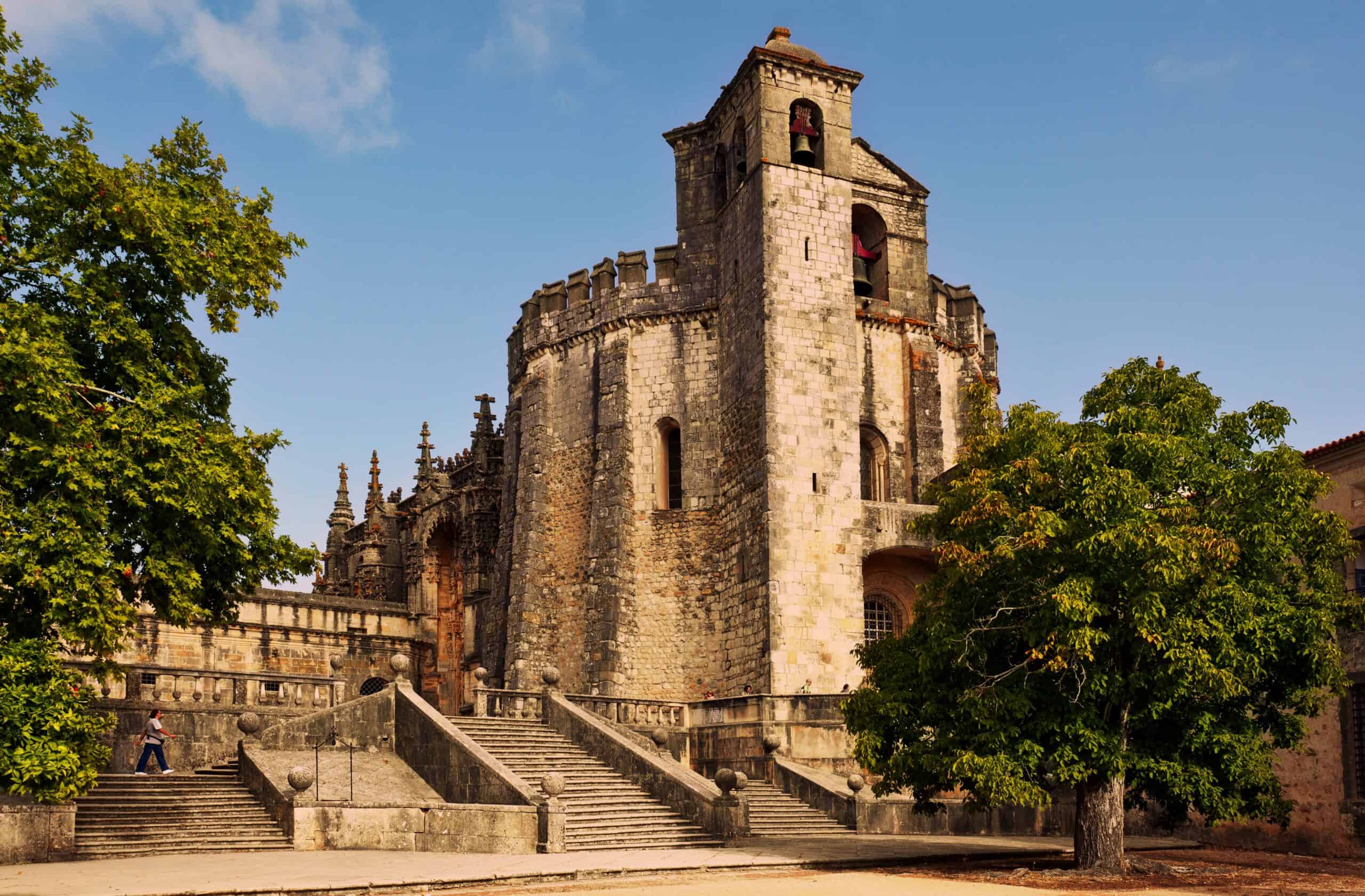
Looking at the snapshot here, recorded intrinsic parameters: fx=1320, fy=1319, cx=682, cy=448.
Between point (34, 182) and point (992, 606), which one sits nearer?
point (34, 182)

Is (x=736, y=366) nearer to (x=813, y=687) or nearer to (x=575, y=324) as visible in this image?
(x=575, y=324)

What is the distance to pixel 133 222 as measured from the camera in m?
16.7

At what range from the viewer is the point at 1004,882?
1598 centimetres

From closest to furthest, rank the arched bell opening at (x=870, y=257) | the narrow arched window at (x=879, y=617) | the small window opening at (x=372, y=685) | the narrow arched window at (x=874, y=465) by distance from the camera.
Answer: the narrow arched window at (x=879, y=617) < the narrow arched window at (x=874, y=465) < the arched bell opening at (x=870, y=257) < the small window opening at (x=372, y=685)

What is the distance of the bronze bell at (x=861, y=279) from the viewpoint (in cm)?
3341

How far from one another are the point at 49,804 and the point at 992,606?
1248 centimetres

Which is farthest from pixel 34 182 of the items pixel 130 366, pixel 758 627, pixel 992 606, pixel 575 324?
pixel 575 324

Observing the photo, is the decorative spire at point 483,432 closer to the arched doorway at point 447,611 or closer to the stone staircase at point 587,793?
the arched doorway at point 447,611

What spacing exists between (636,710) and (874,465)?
957 centimetres

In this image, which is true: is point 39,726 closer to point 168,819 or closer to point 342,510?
point 168,819

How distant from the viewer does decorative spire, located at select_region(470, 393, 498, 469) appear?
4041cm

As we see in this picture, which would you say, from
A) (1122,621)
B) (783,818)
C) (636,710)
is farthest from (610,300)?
(1122,621)

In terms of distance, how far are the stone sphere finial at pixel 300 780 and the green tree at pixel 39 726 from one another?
291 cm

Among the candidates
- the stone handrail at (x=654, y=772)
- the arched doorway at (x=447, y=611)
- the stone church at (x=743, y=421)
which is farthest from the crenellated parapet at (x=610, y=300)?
the stone handrail at (x=654, y=772)
